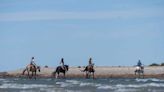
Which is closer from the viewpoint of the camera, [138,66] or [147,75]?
[138,66]

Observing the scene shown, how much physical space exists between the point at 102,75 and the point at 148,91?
141ft

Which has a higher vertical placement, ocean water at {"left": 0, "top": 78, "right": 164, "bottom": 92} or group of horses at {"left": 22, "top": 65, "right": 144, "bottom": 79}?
group of horses at {"left": 22, "top": 65, "right": 144, "bottom": 79}

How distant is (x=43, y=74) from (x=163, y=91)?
1930 inches

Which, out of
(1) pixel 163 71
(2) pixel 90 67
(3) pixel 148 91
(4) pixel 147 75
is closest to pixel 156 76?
(4) pixel 147 75

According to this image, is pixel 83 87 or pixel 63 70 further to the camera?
pixel 63 70

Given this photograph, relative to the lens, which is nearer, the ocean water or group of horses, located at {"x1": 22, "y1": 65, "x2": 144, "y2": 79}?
the ocean water

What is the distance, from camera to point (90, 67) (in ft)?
229

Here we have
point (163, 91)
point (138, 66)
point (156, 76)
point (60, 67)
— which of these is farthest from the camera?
point (156, 76)

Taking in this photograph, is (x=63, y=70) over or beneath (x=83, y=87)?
over

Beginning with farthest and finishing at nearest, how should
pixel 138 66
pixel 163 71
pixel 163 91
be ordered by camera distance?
1. pixel 163 71
2. pixel 138 66
3. pixel 163 91

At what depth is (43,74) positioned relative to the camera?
88.3 m

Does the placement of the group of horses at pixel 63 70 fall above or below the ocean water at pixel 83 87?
above

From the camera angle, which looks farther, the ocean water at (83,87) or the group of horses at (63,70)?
Result: the group of horses at (63,70)

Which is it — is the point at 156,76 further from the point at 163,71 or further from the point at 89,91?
the point at 89,91
